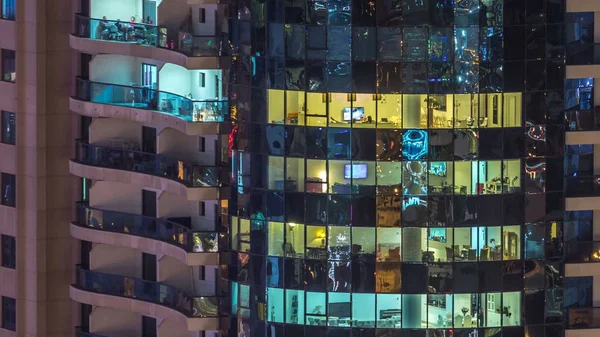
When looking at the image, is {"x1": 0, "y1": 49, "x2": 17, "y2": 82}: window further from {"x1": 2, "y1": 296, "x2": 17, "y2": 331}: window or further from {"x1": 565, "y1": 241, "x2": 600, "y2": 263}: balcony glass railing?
{"x1": 565, "y1": 241, "x2": 600, "y2": 263}: balcony glass railing

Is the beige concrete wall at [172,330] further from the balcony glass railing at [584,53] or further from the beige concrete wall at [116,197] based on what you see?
the balcony glass railing at [584,53]

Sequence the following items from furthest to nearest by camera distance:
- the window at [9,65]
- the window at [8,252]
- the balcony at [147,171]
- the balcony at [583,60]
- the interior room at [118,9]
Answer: the window at [8,252] → the window at [9,65] → the interior room at [118,9] → the balcony at [147,171] → the balcony at [583,60]

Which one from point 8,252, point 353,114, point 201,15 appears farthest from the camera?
point 8,252

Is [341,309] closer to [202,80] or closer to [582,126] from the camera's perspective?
[202,80]

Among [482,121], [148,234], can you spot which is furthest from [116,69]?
[482,121]

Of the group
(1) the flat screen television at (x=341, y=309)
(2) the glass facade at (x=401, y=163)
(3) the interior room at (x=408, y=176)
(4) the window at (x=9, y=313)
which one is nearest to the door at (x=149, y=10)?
(2) the glass facade at (x=401, y=163)

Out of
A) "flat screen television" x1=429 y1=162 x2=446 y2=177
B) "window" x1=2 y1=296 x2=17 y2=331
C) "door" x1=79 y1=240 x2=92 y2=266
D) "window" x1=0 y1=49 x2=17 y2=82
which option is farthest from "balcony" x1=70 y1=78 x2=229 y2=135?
"window" x1=2 y1=296 x2=17 y2=331
